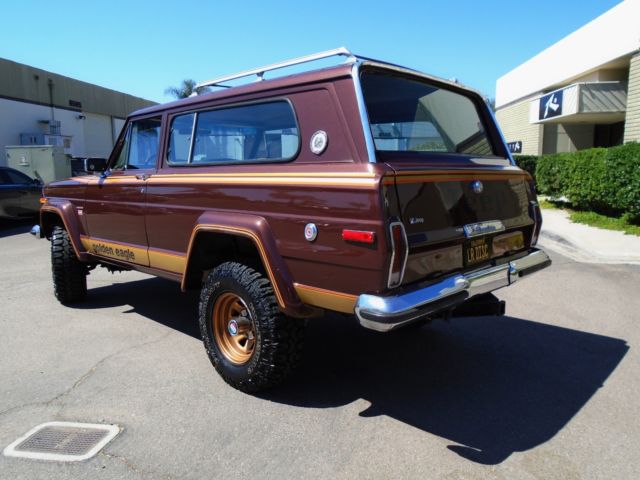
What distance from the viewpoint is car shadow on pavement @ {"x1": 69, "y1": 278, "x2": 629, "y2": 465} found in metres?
3.10

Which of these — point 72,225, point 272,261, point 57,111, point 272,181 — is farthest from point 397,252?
point 57,111

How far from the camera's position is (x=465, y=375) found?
12.5 feet

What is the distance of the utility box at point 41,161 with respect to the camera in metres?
18.4

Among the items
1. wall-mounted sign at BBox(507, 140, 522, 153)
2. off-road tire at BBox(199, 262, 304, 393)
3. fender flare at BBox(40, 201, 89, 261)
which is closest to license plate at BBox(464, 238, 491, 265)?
off-road tire at BBox(199, 262, 304, 393)

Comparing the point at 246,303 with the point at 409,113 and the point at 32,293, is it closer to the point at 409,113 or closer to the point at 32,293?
the point at 409,113

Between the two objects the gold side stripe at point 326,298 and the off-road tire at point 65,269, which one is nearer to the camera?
the gold side stripe at point 326,298

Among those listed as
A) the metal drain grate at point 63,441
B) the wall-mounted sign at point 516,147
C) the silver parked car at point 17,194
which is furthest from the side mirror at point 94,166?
the wall-mounted sign at point 516,147

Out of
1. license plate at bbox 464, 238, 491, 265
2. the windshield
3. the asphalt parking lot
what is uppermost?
the windshield

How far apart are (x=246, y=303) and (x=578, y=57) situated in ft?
72.3

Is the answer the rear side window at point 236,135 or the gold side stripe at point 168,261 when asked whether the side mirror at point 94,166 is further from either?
the gold side stripe at point 168,261

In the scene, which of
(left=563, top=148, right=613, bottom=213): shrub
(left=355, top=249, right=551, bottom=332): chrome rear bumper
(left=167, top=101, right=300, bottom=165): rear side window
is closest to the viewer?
(left=355, top=249, right=551, bottom=332): chrome rear bumper

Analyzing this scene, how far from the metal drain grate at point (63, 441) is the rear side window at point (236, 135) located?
6.49 ft

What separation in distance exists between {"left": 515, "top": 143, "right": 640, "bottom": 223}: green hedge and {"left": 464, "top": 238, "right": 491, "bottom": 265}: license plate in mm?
7784

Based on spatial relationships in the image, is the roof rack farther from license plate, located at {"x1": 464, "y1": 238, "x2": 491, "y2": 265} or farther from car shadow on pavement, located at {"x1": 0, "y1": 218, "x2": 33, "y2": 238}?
car shadow on pavement, located at {"x1": 0, "y1": 218, "x2": 33, "y2": 238}
